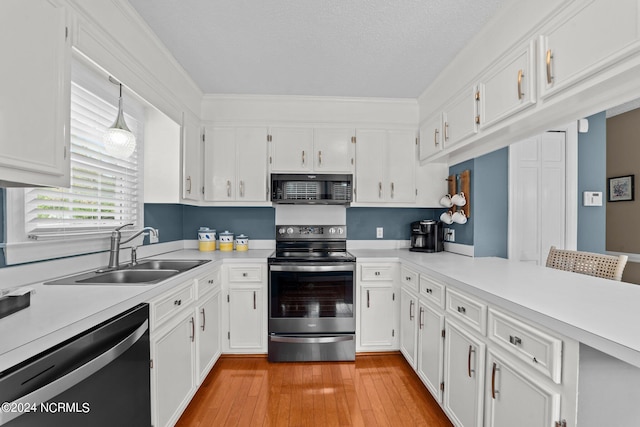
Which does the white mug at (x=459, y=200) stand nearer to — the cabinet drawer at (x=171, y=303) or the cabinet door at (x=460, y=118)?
the cabinet door at (x=460, y=118)

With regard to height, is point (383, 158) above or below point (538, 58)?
below

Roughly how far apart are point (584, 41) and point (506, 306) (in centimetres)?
114

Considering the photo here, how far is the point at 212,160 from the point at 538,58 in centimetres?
261

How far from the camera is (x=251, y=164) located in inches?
113

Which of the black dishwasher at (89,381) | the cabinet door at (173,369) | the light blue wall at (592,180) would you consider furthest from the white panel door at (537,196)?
the black dishwasher at (89,381)

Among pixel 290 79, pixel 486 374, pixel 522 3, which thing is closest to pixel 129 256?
pixel 290 79

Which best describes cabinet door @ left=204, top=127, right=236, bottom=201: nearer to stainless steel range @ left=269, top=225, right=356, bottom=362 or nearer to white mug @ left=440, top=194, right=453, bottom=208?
stainless steel range @ left=269, top=225, right=356, bottom=362

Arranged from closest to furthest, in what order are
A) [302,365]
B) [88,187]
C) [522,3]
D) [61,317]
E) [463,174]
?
[61,317], [522,3], [88,187], [302,365], [463,174]

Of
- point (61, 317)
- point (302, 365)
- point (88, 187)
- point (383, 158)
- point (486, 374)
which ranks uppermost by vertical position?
point (383, 158)

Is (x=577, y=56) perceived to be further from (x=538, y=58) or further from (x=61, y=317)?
(x=61, y=317)

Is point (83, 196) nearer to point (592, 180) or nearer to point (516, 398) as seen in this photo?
point (516, 398)

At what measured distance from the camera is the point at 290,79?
252 centimetres

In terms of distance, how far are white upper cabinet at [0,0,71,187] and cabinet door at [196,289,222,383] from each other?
122 centimetres

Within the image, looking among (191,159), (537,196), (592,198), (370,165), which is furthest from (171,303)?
(592,198)
